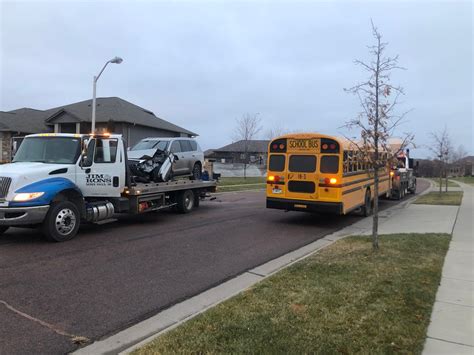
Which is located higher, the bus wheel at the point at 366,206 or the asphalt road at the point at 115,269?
the bus wheel at the point at 366,206

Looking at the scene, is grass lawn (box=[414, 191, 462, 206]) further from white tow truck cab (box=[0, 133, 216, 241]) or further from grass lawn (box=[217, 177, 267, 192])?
white tow truck cab (box=[0, 133, 216, 241])

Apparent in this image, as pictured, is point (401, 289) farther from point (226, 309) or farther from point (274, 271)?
point (226, 309)

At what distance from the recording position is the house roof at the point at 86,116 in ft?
111

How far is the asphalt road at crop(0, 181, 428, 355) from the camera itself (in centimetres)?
446

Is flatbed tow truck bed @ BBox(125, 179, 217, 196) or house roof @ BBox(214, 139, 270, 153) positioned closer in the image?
flatbed tow truck bed @ BBox(125, 179, 217, 196)

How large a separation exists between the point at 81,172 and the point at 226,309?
234 inches

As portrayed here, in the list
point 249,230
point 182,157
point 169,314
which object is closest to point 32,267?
point 169,314

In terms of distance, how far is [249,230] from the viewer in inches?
423

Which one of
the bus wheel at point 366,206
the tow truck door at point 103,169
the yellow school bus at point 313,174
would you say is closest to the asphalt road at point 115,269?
the yellow school bus at point 313,174

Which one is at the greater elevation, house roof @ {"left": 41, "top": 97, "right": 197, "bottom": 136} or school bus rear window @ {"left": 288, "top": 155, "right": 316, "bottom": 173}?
house roof @ {"left": 41, "top": 97, "right": 197, "bottom": 136}

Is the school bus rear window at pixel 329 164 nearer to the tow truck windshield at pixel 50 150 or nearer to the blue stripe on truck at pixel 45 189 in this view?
the tow truck windshield at pixel 50 150

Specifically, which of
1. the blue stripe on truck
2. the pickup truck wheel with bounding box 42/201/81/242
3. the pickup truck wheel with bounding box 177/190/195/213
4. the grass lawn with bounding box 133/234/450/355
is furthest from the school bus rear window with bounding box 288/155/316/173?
the blue stripe on truck

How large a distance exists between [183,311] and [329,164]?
750 centimetres

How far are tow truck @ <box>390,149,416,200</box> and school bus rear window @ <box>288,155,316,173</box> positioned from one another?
8073 millimetres
